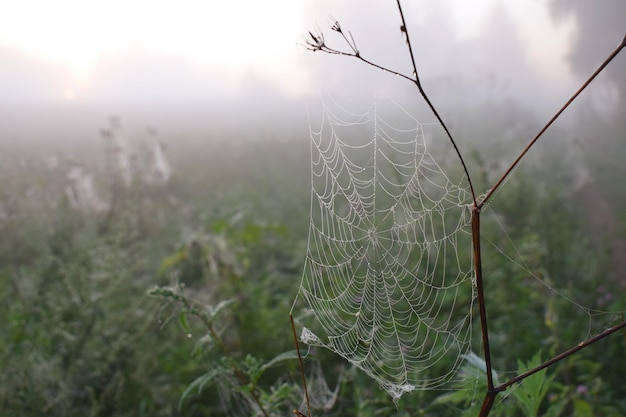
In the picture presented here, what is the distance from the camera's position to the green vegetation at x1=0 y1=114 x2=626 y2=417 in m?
1.57

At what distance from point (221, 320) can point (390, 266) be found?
0.97 m

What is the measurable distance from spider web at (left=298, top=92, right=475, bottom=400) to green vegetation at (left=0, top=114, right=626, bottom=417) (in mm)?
153

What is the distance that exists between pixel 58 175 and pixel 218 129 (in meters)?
3.49

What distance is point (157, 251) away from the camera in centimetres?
461

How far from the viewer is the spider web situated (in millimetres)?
1592

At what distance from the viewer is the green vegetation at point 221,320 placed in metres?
1.57

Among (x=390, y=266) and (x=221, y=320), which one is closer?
(x=390, y=266)

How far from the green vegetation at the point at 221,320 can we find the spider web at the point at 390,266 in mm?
153

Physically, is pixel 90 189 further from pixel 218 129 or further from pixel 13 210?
pixel 218 129

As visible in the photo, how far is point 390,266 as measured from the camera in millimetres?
2752

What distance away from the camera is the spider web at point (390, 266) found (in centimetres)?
159

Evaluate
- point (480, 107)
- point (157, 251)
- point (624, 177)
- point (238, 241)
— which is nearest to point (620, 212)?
point (624, 177)

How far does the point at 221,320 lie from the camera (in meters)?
2.87

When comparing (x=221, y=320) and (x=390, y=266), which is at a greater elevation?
(x=390, y=266)
